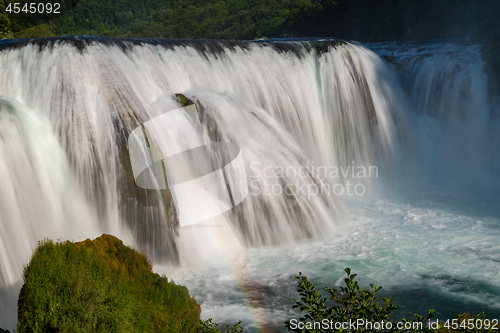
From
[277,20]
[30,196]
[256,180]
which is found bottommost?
[30,196]

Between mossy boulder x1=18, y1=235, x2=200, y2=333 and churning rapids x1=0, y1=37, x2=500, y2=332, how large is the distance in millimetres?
1600

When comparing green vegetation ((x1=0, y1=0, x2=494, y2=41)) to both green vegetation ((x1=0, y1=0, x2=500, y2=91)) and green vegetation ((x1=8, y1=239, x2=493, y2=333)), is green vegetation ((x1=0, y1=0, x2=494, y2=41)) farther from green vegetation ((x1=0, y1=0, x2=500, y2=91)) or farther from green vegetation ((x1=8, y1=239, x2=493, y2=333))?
green vegetation ((x1=8, y1=239, x2=493, y2=333))

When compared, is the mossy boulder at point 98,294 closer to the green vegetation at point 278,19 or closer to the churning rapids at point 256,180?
the churning rapids at point 256,180

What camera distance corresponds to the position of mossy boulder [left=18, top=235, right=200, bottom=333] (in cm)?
404

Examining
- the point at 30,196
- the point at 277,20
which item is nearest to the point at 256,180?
the point at 30,196

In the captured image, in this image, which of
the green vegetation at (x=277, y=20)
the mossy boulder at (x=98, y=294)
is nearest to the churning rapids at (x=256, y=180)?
the mossy boulder at (x=98, y=294)

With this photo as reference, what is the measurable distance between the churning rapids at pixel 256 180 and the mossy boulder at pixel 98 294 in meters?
1.60

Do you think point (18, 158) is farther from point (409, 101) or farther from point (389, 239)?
point (409, 101)

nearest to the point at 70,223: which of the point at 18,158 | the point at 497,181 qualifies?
the point at 18,158

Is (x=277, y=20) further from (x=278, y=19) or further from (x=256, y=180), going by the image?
(x=256, y=180)

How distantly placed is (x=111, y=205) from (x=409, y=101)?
12.6 meters

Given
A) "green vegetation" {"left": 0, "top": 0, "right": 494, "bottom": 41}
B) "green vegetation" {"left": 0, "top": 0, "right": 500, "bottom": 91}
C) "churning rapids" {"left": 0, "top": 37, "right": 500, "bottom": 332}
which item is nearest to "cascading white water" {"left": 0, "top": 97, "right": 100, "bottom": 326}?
"churning rapids" {"left": 0, "top": 37, "right": 500, "bottom": 332}

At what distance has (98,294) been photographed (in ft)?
14.0

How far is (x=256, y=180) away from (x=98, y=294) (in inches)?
232
